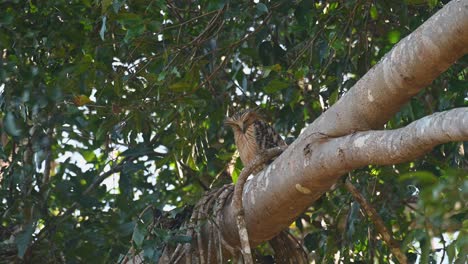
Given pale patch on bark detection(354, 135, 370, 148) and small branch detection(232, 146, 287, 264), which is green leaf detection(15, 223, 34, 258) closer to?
small branch detection(232, 146, 287, 264)

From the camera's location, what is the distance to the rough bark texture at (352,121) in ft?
11.5

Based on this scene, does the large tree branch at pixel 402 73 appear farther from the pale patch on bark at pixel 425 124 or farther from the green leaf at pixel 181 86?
the green leaf at pixel 181 86

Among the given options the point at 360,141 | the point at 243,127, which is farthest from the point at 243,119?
the point at 360,141

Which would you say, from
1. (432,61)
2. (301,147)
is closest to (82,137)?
(301,147)

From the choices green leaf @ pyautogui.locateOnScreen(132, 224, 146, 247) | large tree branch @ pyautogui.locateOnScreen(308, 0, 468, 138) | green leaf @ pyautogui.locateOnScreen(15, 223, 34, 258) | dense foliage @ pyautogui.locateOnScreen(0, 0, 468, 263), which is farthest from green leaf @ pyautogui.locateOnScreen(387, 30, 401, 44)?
green leaf @ pyautogui.locateOnScreen(15, 223, 34, 258)

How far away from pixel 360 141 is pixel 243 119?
3188 millimetres

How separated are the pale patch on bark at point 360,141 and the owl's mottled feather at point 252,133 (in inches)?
119

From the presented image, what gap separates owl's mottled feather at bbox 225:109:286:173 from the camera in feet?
22.2

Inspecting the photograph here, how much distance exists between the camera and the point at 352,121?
153 inches

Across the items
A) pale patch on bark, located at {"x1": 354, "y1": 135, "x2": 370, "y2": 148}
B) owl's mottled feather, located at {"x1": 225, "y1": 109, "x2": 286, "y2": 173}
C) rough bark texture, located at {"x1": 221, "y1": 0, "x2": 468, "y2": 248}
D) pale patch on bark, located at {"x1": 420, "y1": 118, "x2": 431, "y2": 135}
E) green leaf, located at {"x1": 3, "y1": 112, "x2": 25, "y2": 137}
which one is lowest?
pale patch on bark, located at {"x1": 420, "y1": 118, "x2": 431, "y2": 135}

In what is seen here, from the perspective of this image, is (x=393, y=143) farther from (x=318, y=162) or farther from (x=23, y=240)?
(x=23, y=240)

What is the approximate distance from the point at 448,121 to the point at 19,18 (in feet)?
10.6

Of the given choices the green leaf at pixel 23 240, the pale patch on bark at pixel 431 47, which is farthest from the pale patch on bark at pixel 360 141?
the green leaf at pixel 23 240

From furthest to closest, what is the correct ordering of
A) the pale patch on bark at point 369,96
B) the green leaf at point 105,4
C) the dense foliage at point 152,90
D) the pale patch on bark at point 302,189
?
the dense foliage at point 152,90, the green leaf at point 105,4, the pale patch on bark at point 302,189, the pale patch on bark at point 369,96
